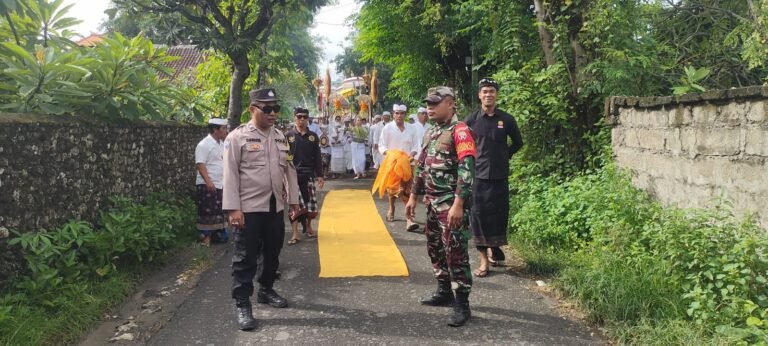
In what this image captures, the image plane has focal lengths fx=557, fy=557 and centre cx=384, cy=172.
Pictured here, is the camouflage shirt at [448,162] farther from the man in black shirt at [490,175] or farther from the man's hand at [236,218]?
the man's hand at [236,218]

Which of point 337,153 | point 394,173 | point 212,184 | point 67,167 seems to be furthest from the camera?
point 337,153

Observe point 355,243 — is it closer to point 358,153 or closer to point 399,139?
point 399,139

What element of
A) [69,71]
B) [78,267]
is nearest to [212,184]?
[69,71]

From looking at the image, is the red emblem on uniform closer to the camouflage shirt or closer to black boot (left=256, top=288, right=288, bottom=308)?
the camouflage shirt

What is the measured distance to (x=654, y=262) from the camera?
420 cm

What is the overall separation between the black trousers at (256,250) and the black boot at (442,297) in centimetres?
129

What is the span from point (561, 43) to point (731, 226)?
12.7 feet

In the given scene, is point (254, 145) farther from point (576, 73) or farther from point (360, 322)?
point (576, 73)

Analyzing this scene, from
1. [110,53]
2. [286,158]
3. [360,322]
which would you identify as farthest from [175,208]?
[360,322]

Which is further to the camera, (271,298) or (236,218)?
(271,298)

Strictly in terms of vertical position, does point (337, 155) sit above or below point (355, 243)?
above

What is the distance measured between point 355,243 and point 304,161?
121 centimetres

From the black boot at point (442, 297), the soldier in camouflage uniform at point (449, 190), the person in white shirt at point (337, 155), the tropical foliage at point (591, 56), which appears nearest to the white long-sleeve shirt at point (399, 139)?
the tropical foliage at point (591, 56)

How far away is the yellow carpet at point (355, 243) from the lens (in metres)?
5.62
